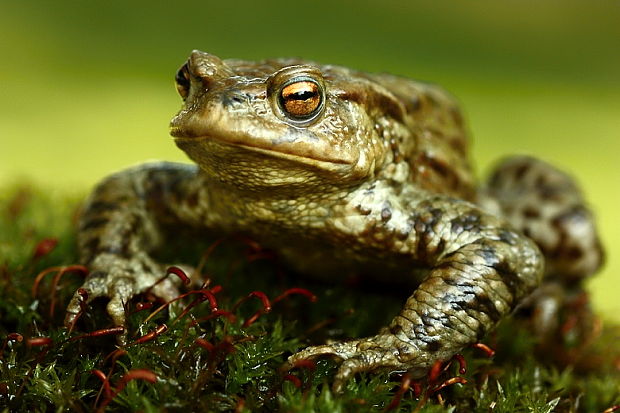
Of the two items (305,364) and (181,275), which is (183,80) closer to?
(181,275)

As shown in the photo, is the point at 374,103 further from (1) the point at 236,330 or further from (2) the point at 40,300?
(2) the point at 40,300

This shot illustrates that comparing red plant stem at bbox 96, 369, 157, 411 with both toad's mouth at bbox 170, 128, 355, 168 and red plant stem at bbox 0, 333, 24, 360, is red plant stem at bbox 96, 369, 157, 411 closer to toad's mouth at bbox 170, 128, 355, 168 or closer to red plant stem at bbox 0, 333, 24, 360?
red plant stem at bbox 0, 333, 24, 360

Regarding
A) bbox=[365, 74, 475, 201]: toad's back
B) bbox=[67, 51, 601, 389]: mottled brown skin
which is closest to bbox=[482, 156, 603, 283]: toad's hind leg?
bbox=[365, 74, 475, 201]: toad's back

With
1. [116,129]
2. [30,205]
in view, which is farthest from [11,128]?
[30,205]

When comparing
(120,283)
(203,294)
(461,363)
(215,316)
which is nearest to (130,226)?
(120,283)

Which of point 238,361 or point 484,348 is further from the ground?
point 484,348

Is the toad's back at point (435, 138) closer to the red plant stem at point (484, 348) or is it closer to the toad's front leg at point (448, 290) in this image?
the toad's front leg at point (448, 290)

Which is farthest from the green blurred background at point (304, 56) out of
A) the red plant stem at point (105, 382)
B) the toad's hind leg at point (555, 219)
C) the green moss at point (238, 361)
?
the red plant stem at point (105, 382)
